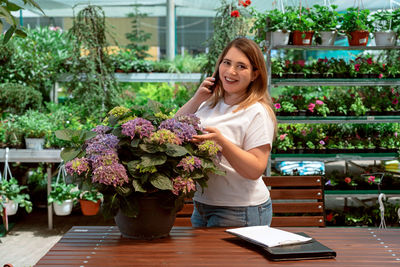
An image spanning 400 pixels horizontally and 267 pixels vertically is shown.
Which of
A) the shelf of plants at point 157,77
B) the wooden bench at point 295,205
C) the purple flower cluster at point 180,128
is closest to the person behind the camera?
the purple flower cluster at point 180,128

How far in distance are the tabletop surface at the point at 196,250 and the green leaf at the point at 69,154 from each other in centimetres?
30

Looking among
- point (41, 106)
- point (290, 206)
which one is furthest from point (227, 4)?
point (290, 206)

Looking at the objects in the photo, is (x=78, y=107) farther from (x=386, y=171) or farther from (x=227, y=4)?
(x=386, y=171)

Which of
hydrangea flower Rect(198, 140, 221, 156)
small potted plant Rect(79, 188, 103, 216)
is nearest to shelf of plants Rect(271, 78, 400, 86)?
small potted plant Rect(79, 188, 103, 216)

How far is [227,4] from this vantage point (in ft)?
17.7

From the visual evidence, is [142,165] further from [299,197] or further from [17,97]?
[17,97]

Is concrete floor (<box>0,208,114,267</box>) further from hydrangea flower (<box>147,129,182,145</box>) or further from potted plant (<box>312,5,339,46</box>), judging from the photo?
potted plant (<box>312,5,339,46</box>)

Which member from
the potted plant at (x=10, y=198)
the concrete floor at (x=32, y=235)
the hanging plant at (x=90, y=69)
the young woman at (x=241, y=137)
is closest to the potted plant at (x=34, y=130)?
the potted plant at (x=10, y=198)

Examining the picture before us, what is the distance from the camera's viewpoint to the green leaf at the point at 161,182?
143 cm

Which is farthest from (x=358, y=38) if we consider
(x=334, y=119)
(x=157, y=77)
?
(x=157, y=77)

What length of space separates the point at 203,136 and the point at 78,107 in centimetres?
407

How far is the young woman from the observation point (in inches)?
68.7

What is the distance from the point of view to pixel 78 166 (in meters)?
1.43

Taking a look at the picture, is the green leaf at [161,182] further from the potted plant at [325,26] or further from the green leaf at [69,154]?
the potted plant at [325,26]
